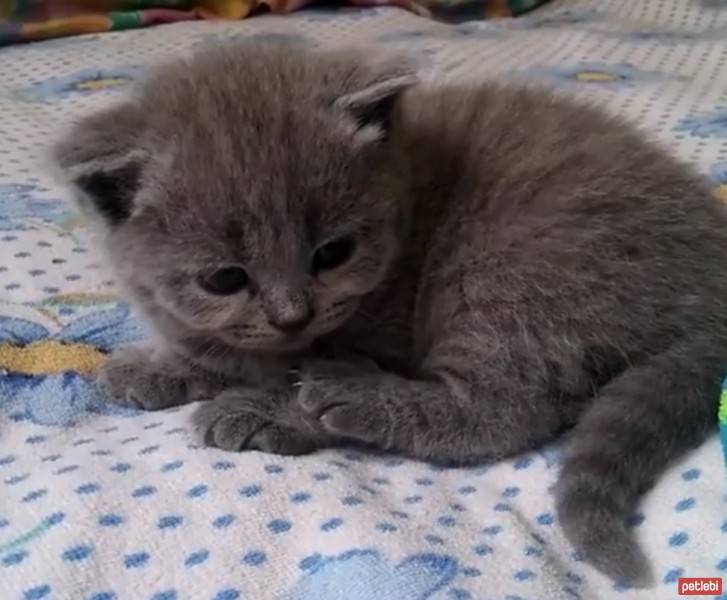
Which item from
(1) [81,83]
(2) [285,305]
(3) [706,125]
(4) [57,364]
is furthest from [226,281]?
(1) [81,83]

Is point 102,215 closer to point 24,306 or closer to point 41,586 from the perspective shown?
point 24,306

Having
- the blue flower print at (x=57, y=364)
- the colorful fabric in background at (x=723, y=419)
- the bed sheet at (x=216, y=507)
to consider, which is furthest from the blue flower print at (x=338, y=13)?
the colorful fabric in background at (x=723, y=419)

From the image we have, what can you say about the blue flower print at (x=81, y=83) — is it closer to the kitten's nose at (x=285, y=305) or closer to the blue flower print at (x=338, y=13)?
the blue flower print at (x=338, y=13)

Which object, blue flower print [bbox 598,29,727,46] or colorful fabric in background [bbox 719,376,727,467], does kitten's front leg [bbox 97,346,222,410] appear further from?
blue flower print [bbox 598,29,727,46]

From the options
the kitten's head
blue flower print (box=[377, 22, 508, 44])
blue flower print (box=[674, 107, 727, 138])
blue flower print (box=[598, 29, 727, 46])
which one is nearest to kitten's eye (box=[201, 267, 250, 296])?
the kitten's head

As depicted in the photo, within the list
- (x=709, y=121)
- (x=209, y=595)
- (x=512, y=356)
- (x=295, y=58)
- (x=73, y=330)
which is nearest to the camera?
(x=209, y=595)

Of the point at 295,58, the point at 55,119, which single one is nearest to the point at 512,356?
the point at 295,58
